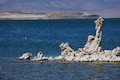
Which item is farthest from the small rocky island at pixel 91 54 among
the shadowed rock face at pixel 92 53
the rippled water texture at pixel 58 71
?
the rippled water texture at pixel 58 71

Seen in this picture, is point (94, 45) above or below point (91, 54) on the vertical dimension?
above

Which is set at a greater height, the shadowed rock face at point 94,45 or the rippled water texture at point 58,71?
the shadowed rock face at point 94,45

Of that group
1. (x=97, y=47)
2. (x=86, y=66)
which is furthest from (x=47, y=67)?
(x=97, y=47)

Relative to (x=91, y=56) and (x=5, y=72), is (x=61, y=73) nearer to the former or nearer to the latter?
(x=5, y=72)

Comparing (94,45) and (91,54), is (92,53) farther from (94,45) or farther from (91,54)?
Result: (94,45)

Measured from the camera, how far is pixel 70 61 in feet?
155

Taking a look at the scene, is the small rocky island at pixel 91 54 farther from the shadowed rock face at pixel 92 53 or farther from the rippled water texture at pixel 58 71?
the rippled water texture at pixel 58 71

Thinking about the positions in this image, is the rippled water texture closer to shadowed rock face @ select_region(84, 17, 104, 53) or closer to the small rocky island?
the small rocky island

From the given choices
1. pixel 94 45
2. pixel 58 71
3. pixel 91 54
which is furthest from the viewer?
pixel 94 45

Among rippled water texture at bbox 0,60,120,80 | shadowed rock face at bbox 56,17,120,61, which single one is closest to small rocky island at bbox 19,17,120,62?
shadowed rock face at bbox 56,17,120,61

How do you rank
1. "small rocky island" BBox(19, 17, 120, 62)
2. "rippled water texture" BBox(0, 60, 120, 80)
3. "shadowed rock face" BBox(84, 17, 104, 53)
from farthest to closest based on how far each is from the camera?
"shadowed rock face" BBox(84, 17, 104, 53)
"small rocky island" BBox(19, 17, 120, 62)
"rippled water texture" BBox(0, 60, 120, 80)

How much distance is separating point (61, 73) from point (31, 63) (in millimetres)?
6062

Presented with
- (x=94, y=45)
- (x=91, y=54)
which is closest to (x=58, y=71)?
(x=91, y=54)


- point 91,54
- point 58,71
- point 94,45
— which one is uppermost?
point 94,45
